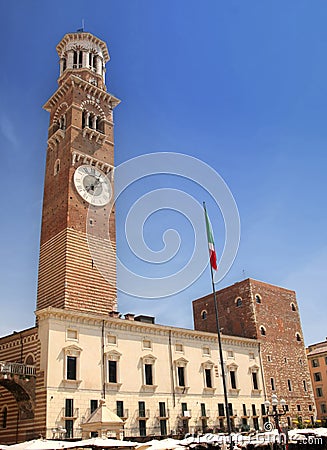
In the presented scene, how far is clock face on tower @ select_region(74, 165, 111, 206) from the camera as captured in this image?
42.1 m

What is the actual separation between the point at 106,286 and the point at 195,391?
11219 millimetres

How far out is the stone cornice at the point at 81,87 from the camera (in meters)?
46.8

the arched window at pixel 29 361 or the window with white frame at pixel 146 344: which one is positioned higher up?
the window with white frame at pixel 146 344

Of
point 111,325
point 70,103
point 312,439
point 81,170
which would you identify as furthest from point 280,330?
point 70,103

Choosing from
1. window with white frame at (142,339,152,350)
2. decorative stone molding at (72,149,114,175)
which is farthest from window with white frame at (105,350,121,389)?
decorative stone molding at (72,149,114,175)

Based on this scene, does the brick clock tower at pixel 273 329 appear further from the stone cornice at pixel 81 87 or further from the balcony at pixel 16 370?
the stone cornice at pixel 81 87

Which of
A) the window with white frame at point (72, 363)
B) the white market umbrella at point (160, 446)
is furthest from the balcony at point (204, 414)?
the white market umbrella at point (160, 446)

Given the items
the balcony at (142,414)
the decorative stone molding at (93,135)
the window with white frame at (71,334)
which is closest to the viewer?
the window with white frame at (71,334)

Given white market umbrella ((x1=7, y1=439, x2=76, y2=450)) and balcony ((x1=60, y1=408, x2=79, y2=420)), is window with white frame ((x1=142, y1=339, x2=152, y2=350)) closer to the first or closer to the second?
balcony ((x1=60, y1=408, x2=79, y2=420))

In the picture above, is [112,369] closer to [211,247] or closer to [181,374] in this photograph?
[181,374]

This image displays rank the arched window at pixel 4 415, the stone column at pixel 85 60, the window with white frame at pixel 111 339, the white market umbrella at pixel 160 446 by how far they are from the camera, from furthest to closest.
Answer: the stone column at pixel 85 60 < the window with white frame at pixel 111 339 < the arched window at pixel 4 415 < the white market umbrella at pixel 160 446

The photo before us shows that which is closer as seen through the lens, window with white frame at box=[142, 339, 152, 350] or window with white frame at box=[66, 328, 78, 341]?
window with white frame at box=[66, 328, 78, 341]

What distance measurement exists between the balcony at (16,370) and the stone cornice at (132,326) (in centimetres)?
314

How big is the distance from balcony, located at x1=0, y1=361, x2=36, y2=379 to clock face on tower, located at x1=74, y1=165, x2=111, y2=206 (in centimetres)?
1699
